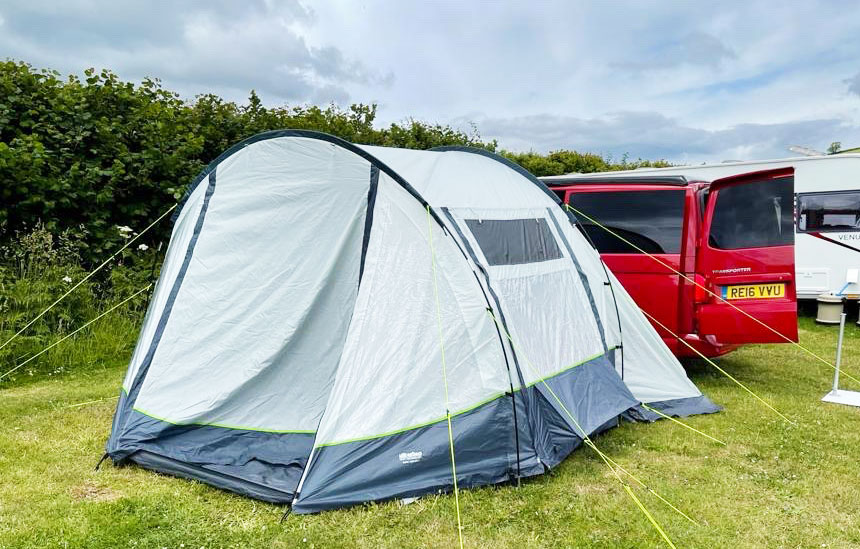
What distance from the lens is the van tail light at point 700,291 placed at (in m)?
5.99

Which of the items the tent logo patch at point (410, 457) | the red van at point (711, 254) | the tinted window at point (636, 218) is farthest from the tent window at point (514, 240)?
the tinted window at point (636, 218)

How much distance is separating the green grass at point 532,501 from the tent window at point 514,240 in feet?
4.59

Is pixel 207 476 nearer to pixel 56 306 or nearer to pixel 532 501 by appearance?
pixel 532 501

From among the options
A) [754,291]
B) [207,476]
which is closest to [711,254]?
[754,291]

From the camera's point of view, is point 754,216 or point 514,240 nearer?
point 514,240

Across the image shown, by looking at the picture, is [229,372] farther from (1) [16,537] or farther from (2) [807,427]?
(2) [807,427]

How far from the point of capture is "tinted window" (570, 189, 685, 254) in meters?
6.29

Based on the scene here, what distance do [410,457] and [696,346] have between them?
347cm

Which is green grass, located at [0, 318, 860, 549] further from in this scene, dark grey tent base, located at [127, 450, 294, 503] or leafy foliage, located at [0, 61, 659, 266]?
leafy foliage, located at [0, 61, 659, 266]

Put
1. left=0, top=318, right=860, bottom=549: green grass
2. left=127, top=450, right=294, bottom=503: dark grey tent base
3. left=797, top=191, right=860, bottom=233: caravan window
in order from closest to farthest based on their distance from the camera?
left=0, top=318, right=860, bottom=549: green grass
left=127, top=450, right=294, bottom=503: dark grey tent base
left=797, top=191, right=860, bottom=233: caravan window

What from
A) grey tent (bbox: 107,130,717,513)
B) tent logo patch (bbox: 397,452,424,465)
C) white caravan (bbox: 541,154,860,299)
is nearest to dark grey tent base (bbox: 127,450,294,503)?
grey tent (bbox: 107,130,717,513)

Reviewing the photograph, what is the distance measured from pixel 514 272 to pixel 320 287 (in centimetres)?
130

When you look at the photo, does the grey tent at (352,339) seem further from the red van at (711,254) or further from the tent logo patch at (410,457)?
the red van at (711,254)

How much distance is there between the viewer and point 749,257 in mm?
5949
